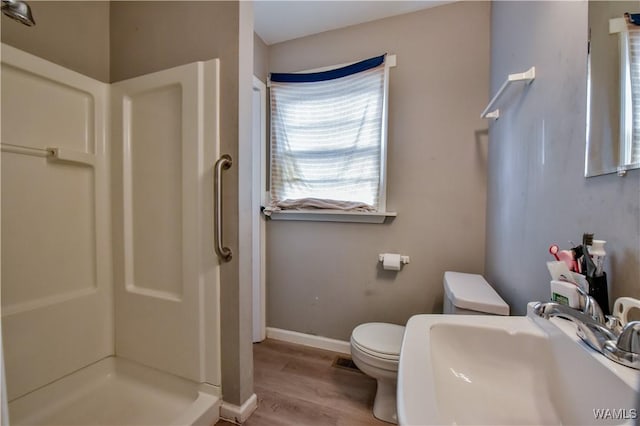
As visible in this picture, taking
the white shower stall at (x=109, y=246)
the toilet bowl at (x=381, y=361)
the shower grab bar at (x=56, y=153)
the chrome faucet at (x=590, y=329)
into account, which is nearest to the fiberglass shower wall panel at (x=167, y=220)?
the white shower stall at (x=109, y=246)

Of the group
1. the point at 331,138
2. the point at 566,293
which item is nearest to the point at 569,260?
the point at 566,293

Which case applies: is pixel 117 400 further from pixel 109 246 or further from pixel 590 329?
pixel 590 329

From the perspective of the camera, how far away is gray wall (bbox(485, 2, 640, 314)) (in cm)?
63

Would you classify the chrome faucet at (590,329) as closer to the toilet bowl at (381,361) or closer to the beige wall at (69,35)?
the toilet bowl at (381,361)

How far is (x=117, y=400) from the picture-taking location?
131 centimetres

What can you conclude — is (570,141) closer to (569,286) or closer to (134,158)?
(569,286)

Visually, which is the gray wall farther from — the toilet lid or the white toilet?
the toilet lid

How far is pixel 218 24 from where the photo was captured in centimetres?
121

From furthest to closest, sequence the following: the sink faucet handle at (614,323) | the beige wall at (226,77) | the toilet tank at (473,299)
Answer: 1. the beige wall at (226,77)
2. the toilet tank at (473,299)
3. the sink faucet handle at (614,323)

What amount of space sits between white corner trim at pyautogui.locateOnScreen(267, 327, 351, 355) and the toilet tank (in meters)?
0.89

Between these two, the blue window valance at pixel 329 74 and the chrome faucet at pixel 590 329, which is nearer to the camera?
the chrome faucet at pixel 590 329

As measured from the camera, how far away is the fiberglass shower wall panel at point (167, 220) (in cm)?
123

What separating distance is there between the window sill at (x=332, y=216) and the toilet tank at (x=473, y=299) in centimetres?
59

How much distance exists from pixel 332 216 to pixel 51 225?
1.54 meters
